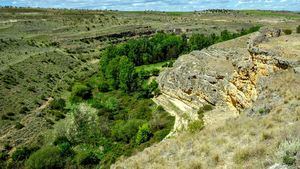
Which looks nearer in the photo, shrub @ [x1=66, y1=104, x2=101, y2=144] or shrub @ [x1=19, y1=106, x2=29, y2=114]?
shrub @ [x1=66, y1=104, x2=101, y2=144]

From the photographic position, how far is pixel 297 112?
21.0 metres

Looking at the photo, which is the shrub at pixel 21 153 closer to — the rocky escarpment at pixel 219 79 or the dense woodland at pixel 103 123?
the dense woodland at pixel 103 123

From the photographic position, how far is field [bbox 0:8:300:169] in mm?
63841

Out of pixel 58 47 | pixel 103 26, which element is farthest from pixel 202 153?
pixel 103 26

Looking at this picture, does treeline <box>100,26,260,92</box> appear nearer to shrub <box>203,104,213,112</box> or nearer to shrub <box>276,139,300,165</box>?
shrub <box>203,104,213,112</box>

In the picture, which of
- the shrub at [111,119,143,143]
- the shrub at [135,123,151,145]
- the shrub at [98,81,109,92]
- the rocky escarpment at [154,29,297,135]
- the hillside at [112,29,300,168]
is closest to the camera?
the hillside at [112,29,300,168]

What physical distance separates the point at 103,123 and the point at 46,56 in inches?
1734

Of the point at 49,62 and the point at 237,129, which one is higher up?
the point at 237,129

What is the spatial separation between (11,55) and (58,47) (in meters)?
28.8

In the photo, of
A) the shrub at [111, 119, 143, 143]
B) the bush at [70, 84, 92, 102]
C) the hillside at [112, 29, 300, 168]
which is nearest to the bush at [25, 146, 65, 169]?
the shrub at [111, 119, 143, 143]

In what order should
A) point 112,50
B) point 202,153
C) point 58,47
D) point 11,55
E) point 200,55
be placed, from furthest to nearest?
1. point 58,47
2. point 112,50
3. point 11,55
4. point 200,55
5. point 202,153

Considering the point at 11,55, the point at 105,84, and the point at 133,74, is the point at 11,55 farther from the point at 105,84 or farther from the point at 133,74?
the point at 133,74

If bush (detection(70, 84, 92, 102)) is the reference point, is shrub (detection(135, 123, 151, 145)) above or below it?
above

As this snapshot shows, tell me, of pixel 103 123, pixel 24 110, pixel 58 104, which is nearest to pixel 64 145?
pixel 103 123
